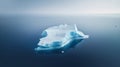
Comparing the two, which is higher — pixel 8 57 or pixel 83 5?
pixel 83 5

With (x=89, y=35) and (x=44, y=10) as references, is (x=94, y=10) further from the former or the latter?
(x=44, y=10)

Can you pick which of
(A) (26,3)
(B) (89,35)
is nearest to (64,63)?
(B) (89,35)

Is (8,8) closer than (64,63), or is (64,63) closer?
(64,63)
